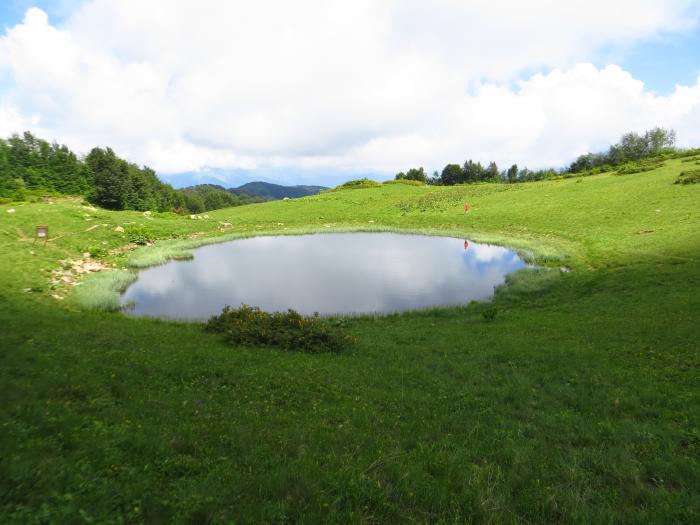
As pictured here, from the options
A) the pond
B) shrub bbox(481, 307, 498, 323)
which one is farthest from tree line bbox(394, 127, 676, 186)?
shrub bbox(481, 307, 498, 323)

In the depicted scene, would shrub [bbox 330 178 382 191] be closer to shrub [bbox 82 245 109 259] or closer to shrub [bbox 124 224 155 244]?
shrub [bbox 124 224 155 244]

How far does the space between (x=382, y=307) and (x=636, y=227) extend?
119 feet

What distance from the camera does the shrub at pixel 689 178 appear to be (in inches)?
2152

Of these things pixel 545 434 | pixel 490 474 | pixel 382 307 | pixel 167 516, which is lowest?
pixel 382 307

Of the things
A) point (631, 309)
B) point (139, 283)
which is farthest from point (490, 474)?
point (139, 283)

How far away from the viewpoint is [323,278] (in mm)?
34344

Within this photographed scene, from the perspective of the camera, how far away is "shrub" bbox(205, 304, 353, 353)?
56.9 feet

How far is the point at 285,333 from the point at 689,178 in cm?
6707

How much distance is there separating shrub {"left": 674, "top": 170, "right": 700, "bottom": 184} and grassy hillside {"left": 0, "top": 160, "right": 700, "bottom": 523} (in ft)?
140

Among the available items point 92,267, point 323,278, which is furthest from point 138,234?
point 323,278

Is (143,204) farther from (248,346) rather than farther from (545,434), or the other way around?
(545,434)

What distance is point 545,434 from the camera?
929 cm

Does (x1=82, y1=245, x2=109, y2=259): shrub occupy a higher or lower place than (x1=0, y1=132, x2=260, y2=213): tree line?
lower

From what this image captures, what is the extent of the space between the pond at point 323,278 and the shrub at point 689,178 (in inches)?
1331
